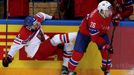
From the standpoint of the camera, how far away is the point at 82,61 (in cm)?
891

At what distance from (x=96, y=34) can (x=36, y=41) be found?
905mm

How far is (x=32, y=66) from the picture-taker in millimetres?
8992

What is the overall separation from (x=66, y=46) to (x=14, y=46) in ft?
2.24

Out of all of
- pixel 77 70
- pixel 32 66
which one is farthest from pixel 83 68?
pixel 32 66

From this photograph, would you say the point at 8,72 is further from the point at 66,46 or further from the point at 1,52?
the point at 66,46

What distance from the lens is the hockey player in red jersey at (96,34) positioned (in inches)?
327

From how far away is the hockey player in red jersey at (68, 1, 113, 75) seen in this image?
830cm

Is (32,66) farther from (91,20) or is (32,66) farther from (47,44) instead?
(91,20)

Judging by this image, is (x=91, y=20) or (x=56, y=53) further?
(x=56, y=53)

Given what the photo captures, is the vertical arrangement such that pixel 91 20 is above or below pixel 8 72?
above

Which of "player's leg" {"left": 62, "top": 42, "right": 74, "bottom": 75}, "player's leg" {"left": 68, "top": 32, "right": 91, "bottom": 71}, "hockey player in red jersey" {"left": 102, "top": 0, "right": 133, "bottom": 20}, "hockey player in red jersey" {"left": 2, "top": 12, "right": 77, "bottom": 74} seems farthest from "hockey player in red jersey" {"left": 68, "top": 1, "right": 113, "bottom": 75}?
"hockey player in red jersey" {"left": 102, "top": 0, "right": 133, "bottom": 20}

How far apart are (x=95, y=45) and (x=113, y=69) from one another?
411 millimetres

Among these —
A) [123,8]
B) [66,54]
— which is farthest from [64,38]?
[123,8]

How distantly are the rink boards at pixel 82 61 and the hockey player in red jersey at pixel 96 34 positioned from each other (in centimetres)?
26
